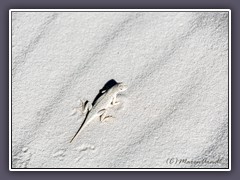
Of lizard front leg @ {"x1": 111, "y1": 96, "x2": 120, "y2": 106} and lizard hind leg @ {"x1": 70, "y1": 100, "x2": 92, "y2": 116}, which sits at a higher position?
lizard front leg @ {"x1": 111, "y1": 96, "x2": 120, "y2": 106}

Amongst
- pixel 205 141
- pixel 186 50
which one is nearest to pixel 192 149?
pixel 205 141

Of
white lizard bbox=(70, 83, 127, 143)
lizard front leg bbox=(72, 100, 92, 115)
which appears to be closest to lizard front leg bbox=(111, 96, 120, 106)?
white lizard bbox=(70, 83, 127, 143)

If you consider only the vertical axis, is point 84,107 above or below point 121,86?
below

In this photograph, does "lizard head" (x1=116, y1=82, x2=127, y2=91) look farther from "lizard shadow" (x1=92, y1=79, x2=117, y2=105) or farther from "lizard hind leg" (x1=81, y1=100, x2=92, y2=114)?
"lizard hind leg" (x1=81, y1=100, x2=92, y2=114)

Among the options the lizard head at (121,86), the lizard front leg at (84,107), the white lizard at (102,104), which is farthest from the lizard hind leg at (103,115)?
the lizard head at (121,86)

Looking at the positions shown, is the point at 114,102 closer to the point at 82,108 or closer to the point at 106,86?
the point at 106,86

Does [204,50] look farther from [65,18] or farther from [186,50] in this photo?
[65,18]

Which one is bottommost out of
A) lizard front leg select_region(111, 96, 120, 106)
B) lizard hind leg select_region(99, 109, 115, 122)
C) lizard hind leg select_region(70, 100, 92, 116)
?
lizard hind leg select_region(99, 109, 115, 122)

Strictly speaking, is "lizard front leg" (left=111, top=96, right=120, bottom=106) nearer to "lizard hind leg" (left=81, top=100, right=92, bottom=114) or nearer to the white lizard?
the white lizard

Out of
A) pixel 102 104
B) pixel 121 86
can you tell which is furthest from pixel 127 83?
pixel 102 104
